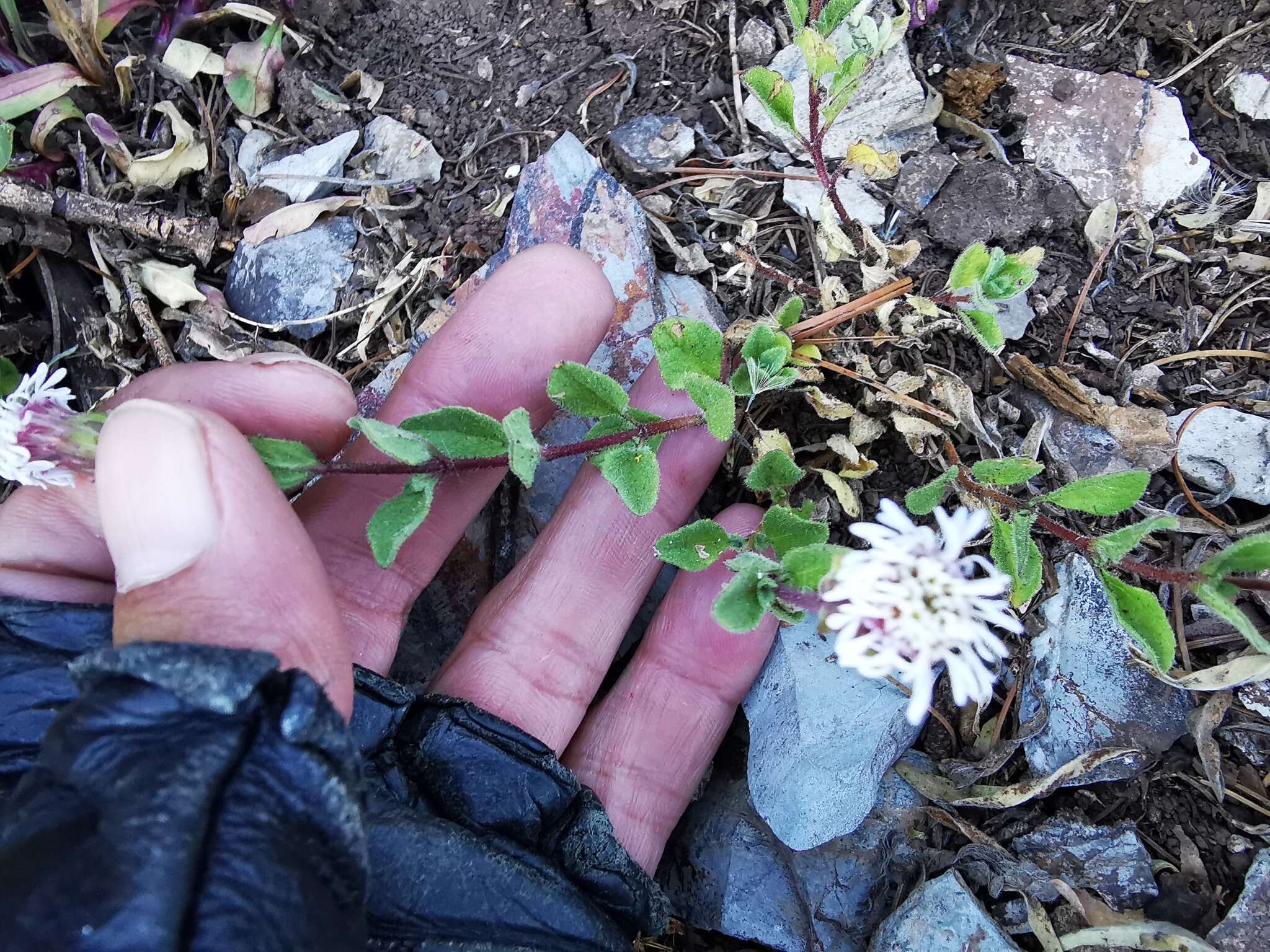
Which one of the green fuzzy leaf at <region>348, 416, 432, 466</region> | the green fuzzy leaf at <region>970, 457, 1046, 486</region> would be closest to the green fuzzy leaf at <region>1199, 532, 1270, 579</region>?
the green fuzzy leaf at <region>970, 457, 1046, 486</region>

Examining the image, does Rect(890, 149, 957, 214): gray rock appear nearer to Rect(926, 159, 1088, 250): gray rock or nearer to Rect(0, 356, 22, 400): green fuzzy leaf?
Rect(926, 159, 1088, 250): gray rock

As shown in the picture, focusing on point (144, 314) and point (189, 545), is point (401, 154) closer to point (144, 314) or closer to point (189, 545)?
point (144, 314)

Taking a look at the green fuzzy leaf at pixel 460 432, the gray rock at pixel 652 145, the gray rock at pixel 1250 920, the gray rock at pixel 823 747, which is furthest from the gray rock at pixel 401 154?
the gray rock at pixel 1250 920

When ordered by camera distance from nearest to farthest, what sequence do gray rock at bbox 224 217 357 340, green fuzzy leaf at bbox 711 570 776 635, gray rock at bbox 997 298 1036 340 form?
green fuzzy leaf at bbox 711 570 776 635, gray rock at bbox 997 298 1036 340, gray rock at bbox 224 217 357 340

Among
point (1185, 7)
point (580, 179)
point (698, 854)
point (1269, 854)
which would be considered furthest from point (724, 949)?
point (1185, 7)

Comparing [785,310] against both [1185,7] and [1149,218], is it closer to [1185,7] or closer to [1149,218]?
[1149,218]

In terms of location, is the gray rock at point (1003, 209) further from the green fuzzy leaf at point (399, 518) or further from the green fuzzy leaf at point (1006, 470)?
the green fuzzy leaf at point (399, 518)

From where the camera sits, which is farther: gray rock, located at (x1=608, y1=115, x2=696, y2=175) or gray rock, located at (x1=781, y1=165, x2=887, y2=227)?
gray rock, located at (x1=608, y1=115, x2=696, y2=175)
